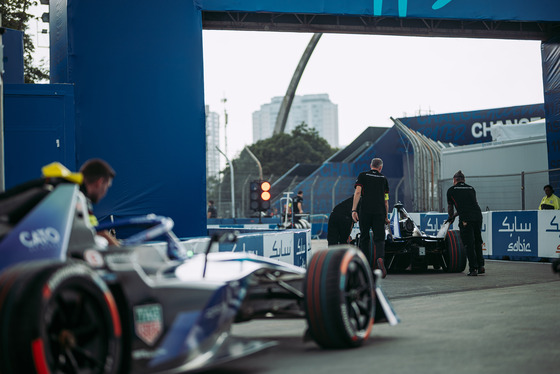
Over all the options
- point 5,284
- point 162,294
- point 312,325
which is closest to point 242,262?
point 312,325

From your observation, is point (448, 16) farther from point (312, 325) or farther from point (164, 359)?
point (164, 359)

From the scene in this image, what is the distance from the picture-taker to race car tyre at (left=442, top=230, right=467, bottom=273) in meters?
13.4

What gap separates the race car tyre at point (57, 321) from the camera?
10.7 ft

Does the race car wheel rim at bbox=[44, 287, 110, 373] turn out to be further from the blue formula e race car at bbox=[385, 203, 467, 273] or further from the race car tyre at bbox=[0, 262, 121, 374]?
the blue formula e race car at bbox=[385, 203, 467, 273]

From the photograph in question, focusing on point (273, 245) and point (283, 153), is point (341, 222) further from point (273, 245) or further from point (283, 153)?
point (283, 153)

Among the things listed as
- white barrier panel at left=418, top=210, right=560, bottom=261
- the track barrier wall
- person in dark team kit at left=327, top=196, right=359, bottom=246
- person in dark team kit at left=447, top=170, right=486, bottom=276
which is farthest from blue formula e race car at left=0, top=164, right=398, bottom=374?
white barrier panel at left=418, top=210, right=560, bottom=261

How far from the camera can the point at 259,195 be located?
22.4m

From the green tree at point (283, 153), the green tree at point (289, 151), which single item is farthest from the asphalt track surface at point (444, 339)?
the green tree at point (283, 153)

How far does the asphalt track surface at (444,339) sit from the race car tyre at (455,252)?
3.19 metres

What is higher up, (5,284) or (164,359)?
(5,284)

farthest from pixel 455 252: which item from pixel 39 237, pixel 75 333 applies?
pixel 75 333

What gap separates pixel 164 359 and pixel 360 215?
8067 mm

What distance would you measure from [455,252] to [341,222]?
212 cm

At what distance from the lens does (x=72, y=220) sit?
423 cm
